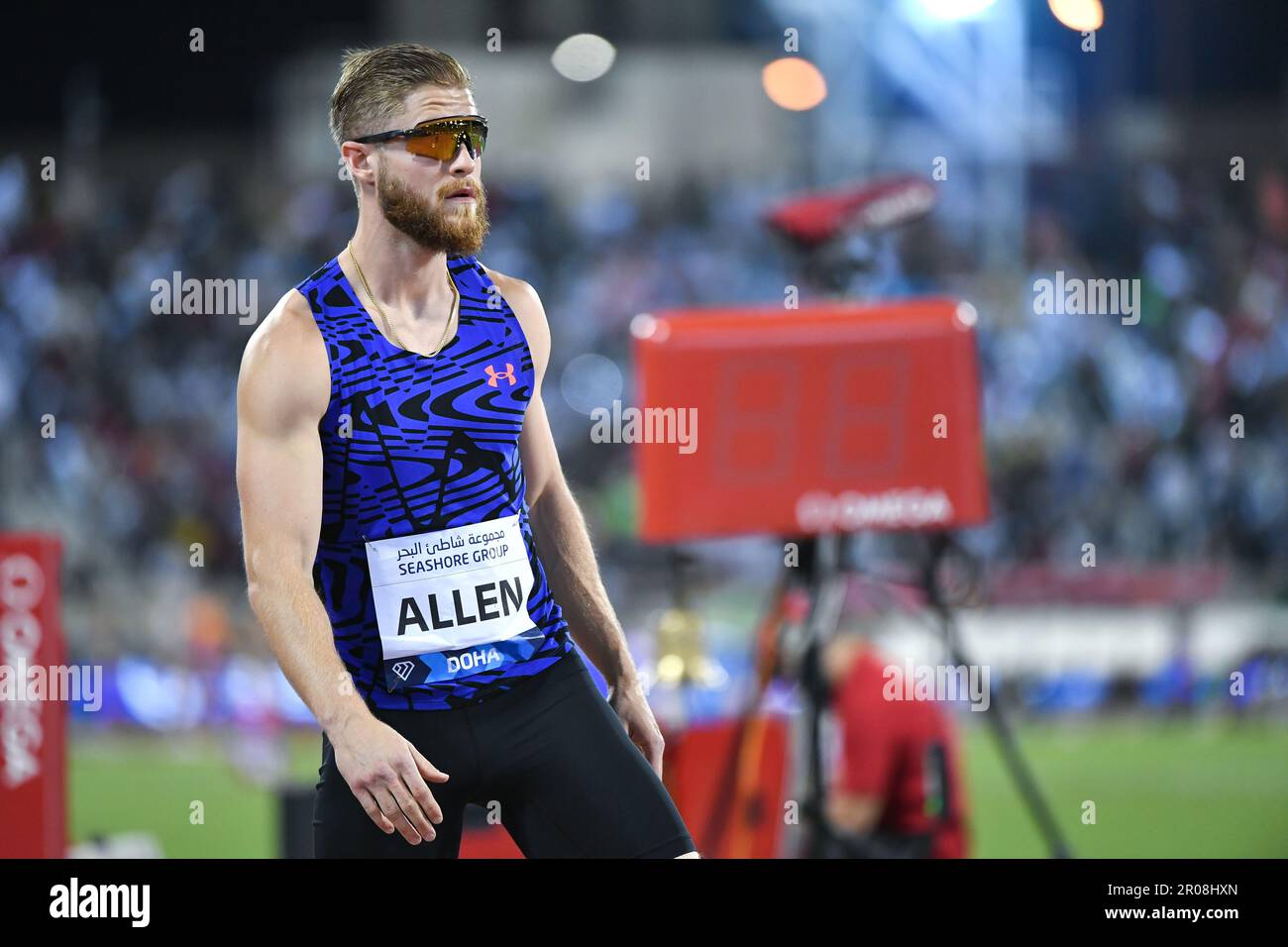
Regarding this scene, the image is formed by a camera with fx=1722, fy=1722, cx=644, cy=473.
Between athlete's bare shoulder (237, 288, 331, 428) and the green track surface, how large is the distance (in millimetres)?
6499

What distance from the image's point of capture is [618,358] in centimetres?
1831

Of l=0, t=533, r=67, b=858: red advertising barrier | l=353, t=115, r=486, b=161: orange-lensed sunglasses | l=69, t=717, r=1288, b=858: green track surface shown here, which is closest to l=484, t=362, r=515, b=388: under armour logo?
l=353, t=115, r=486, b=161: orange-lensed sunglasses

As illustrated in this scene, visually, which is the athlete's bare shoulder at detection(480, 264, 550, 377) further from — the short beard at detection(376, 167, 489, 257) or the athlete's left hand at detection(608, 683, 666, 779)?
the athlete's left hand at detection(608, 683, 666, 779)

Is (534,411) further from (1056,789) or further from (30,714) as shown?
(1056,789)

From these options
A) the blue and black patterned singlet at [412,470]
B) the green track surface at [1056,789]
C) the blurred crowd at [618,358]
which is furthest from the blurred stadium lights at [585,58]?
the blue and black patterned singlet at [412,470]

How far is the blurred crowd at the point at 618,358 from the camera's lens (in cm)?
1645

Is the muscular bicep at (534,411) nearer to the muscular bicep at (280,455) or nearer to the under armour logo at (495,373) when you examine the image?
the under armour logo at (495,373)

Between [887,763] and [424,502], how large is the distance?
11.5 ft

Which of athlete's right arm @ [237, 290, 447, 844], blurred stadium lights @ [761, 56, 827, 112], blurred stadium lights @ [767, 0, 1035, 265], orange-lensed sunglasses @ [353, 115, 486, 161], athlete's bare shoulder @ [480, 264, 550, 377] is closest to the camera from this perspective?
athlete's right arm @ [237, 290, 447, 844]

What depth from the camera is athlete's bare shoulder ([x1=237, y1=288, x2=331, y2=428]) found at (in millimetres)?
3152

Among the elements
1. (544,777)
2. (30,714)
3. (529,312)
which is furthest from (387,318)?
(30,714)

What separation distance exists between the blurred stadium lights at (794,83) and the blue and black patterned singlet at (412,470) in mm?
18627
